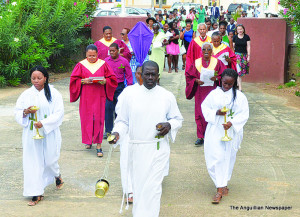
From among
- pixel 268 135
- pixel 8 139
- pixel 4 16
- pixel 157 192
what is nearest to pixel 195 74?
pixel 268 135

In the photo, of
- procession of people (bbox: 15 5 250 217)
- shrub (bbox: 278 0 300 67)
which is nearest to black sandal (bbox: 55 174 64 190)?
procession of people (bbox: 15 5 250 217)

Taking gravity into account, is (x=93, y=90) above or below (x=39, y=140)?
above

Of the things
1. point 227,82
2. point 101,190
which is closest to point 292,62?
point 227,82

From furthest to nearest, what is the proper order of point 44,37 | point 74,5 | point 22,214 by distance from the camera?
point 74,5
point 44,37
point 22,214

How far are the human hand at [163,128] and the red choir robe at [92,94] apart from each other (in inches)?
135

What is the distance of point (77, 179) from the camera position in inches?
285

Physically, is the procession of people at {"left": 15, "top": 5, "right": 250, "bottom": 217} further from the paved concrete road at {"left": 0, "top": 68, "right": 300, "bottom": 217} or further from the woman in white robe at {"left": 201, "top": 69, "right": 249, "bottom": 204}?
the paved concrete road at {"left": 0, "top": 68, "right": 300, "bottom": 217}

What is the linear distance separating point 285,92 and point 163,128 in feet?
34.3

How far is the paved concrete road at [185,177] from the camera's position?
6.15 meters

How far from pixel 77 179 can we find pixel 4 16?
8.36 m

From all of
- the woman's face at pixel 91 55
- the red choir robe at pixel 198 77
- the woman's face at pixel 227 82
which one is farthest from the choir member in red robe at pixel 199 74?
the woman's face at pixel 227 82

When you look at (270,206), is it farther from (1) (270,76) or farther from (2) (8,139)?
(1) (270,76)

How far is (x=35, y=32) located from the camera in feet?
50.8

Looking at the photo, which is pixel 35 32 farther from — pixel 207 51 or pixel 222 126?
pixel 222 126
